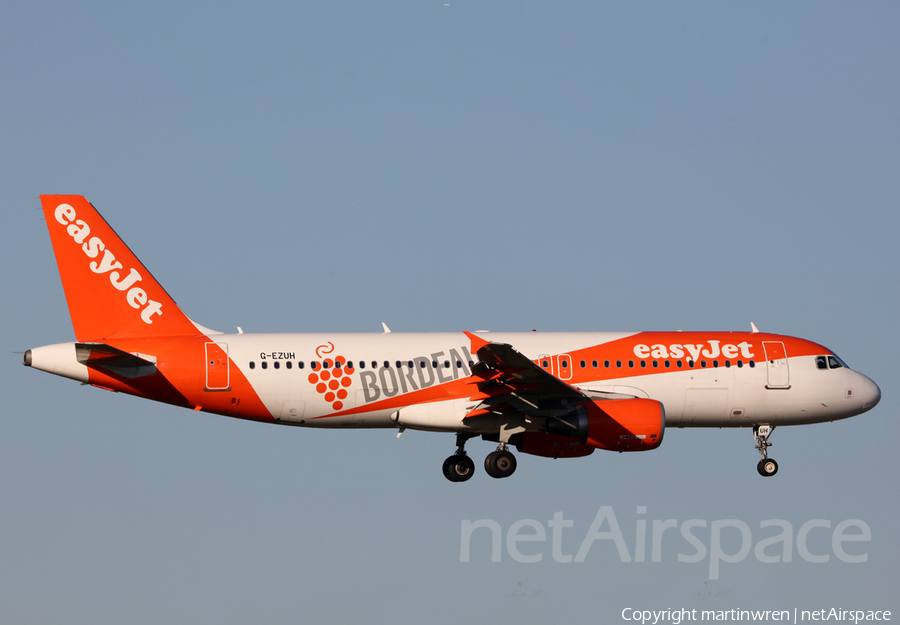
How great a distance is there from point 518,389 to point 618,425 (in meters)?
3.44

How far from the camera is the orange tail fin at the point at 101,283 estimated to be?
37.2 meters

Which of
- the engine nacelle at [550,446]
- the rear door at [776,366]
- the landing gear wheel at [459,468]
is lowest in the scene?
the landing gear wheel at [459,468]

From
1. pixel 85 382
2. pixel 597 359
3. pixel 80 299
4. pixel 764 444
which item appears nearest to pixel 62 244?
pixel 80 299

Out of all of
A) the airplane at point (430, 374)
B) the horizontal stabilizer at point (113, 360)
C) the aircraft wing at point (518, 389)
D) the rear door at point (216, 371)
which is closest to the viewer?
the aircraft wing at point (518, 389)

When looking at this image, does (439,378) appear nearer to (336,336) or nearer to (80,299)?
(336,336)

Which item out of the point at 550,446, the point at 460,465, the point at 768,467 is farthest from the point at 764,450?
the point at 460,465

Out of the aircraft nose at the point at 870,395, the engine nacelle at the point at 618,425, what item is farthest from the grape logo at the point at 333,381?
the aircraft nose at the point at 870,395

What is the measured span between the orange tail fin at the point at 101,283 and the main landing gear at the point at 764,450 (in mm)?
20264

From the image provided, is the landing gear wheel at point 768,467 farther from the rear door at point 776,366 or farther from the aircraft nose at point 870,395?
the aircraft nose at point 870,395

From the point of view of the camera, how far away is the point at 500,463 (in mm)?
37469

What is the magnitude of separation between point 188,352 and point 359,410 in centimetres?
597

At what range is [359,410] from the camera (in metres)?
37.2

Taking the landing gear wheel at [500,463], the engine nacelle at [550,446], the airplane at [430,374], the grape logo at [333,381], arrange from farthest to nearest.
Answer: the engine nacelle at [550,446] < the landing gear wheel at [500,463] < the grape logo at [333,381] < the airplane at [430,374]

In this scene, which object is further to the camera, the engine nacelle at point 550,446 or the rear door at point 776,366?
the rear door at point 776,366
